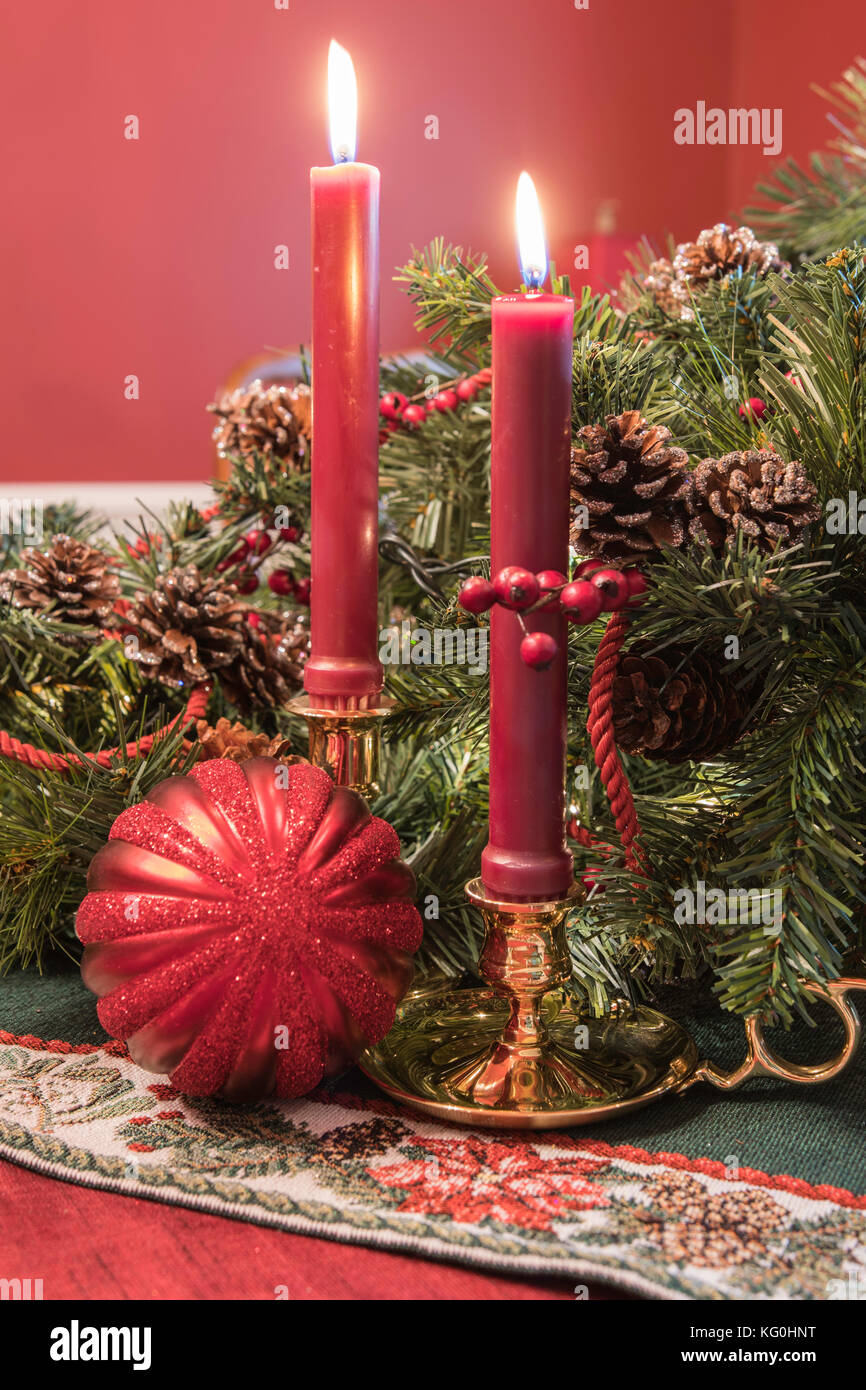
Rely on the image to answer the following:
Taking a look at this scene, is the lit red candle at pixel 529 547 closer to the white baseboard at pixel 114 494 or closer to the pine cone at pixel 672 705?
the pine cone at pixel 672 705

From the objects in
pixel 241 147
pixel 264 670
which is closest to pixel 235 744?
pixel 264 670

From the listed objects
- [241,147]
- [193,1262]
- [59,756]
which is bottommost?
[193,1262]

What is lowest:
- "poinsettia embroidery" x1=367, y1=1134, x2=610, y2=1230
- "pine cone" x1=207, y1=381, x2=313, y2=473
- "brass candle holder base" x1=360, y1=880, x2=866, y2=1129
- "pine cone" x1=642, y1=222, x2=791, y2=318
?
"poinsettia embroidery" x1=367, y1=1134, x2=610, y2=1230

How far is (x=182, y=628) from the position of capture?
66cm

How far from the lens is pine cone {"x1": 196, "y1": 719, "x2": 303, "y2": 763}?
600 mm

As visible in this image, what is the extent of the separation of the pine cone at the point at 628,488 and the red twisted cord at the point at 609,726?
31 millimetres

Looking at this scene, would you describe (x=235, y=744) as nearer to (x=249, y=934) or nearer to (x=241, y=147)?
(x=249, y=934)

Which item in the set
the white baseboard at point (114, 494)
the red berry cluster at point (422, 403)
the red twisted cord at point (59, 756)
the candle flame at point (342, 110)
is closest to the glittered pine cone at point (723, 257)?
the red berry cluster at point (422, 403)

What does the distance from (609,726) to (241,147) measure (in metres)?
1.70

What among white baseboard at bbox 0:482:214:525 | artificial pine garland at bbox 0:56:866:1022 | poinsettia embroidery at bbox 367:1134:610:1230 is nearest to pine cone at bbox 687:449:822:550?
artificial pine garland at bbox 0:56:866:1022

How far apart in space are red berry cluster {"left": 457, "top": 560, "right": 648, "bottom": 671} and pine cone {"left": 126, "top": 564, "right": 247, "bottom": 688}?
0.28 m

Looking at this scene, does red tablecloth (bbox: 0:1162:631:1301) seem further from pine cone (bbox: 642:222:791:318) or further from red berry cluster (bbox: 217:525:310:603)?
pine cone (bbox: 642:222:791:318)

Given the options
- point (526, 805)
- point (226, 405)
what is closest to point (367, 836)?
point (526, 805)

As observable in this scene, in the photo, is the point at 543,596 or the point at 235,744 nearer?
the point at 543,596
